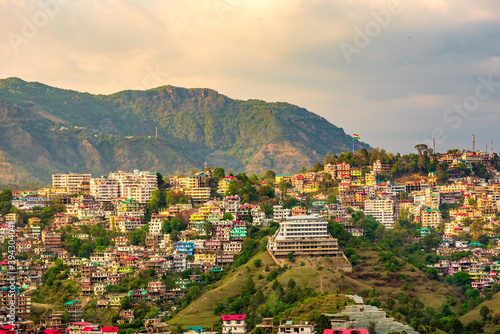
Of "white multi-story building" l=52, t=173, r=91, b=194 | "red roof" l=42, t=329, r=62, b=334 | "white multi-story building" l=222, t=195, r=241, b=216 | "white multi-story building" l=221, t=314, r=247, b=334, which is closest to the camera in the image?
"white multi-story building" l=221, t=314, r=247, b=334

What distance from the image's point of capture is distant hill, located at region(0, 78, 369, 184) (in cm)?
15925

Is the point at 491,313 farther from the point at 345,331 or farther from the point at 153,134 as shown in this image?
the point at 153,134

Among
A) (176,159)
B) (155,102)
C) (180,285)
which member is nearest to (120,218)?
(180,285)

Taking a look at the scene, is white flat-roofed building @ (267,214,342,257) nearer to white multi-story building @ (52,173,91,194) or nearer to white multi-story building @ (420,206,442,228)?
white multi-story building @ (420,206,442,228)

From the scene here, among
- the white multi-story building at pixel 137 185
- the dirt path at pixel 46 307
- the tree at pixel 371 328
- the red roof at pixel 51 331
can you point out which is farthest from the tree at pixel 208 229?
the tree at pixel 371 328

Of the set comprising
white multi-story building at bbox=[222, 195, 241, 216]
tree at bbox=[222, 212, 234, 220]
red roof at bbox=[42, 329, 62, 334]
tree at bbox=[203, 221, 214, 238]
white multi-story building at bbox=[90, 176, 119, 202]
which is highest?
white multi-story building at bbox=[90, 176, 119, 202]

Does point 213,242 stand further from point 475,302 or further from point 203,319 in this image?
point 475,302

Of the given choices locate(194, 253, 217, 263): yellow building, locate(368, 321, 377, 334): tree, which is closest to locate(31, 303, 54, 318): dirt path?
locate(194, 253, 217, 263): yellow building

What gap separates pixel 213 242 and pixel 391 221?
20.2m

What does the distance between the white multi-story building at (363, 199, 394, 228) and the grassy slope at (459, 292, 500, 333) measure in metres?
21.7

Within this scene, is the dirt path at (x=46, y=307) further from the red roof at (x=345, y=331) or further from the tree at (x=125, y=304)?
the red roof at (x=345, y=331)

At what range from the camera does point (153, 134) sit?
191 metres

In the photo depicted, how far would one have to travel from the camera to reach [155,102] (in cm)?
19938

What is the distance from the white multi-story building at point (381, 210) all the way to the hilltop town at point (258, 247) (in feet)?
0.36
